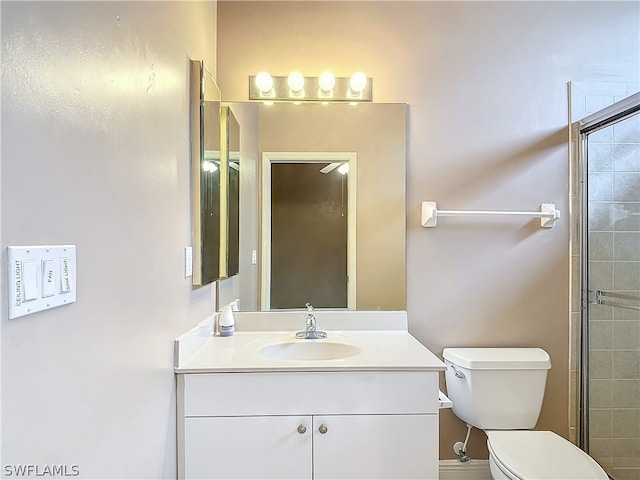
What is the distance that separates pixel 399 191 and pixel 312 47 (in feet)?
2.84

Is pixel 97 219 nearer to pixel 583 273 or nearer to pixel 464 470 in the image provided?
pixel 464 470

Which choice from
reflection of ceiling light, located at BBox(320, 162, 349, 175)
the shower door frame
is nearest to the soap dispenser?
reflection of ceiling light, located at BBox(320, 162, 349, 175)

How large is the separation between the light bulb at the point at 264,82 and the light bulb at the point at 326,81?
251 millimetres

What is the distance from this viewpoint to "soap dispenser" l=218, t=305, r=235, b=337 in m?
1.85

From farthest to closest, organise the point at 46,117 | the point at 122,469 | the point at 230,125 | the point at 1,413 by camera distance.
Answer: the point at 230,125
the point at 122,469
the point at 46,117
the point at 1,413

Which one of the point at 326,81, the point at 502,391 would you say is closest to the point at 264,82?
the point at 326,81

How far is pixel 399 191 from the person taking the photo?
1985 mm

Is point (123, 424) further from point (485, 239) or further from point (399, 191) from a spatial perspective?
point (485, 239)

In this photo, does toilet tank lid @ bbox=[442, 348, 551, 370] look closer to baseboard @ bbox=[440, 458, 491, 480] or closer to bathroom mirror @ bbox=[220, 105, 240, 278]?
baseboard @ bbox=[440, 458, 491, 480]

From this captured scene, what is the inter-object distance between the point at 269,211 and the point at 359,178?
49cm

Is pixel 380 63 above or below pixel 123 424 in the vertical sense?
above

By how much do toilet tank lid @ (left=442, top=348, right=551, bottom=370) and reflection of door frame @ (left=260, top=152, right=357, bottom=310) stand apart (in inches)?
21.9

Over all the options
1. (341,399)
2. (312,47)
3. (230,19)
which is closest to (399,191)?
(312,47)

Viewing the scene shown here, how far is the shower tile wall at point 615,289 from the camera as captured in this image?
6.16ft
